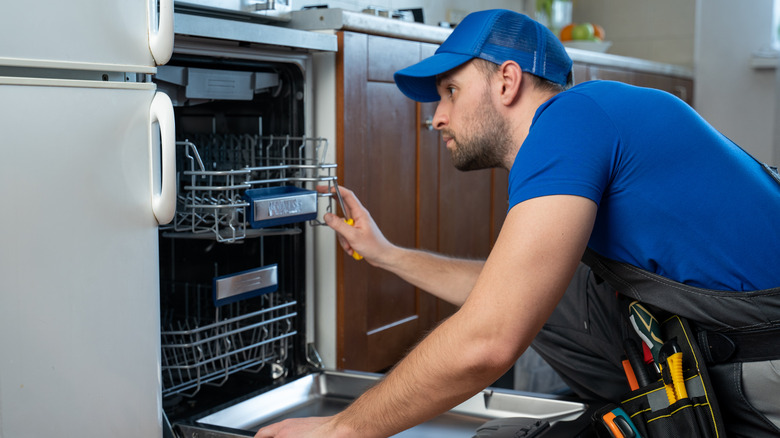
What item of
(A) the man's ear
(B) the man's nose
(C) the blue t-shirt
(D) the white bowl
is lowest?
(C) the blue t-shirt

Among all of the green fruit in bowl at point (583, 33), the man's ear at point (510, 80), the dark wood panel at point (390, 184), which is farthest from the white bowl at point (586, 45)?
the man's ear at point (510, 80)

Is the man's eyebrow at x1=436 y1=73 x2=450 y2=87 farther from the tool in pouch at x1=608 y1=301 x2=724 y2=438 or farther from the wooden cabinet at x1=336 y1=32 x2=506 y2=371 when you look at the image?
the tool in pouch at x1=608 y1=301 x2=724 y2=438

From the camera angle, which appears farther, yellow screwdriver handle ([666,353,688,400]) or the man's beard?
the man's beard

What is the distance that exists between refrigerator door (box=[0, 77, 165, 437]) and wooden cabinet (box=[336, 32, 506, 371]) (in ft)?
2.05

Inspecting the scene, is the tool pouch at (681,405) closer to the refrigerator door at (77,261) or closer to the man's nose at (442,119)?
the man's nose at (442,119)

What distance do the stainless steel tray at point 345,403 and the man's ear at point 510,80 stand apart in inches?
19.9

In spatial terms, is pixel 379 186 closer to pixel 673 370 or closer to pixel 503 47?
pixel 503 47

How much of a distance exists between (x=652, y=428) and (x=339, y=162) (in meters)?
0.80

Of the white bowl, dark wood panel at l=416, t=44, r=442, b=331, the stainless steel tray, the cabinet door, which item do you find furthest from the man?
the white bowl

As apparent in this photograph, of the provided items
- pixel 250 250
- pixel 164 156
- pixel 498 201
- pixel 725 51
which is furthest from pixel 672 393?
pixel 725 51

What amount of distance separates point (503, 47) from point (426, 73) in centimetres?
12

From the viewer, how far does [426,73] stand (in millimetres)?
1196

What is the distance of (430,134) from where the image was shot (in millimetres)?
1918

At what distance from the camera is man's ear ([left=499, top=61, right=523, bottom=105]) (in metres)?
1.17
